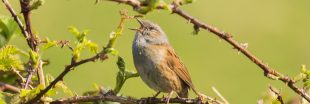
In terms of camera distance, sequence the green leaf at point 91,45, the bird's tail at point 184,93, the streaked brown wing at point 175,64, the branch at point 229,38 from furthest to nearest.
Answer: the streaked brown wing at point 175,64 → the bird's tail at point 184,93 → the green leaf at point 91,45 → the branch at point 229,38

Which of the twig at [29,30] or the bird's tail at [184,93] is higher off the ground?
the twig at [29,30]

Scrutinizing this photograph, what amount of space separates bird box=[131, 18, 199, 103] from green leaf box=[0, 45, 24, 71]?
44.2 inches

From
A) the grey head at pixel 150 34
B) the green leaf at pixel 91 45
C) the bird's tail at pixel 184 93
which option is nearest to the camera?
the green leaf at pixel 91 45

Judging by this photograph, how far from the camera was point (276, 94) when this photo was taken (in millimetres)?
1749

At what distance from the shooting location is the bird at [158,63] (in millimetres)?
3051

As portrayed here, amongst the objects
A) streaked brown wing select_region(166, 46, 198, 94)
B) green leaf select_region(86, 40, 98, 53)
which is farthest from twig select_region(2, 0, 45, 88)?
streaked brown wing select_region(166, 46, 198, 94)

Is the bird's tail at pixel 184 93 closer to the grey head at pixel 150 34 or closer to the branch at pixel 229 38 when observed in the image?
the grey head at pixel 150 34

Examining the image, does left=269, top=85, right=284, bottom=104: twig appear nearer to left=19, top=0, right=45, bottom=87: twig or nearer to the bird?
left=19, top=0, right=45, bottom=87: twig

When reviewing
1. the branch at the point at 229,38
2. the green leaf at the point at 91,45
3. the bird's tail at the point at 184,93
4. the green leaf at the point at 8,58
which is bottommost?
the bird's tail at the point at 184,93

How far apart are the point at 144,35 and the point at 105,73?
2.98 metres

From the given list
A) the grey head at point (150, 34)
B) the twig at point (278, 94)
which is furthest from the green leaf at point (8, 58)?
the grey head at point (150, 34)

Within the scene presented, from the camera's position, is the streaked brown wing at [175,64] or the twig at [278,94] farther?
the streaked brown wing at [175,64]

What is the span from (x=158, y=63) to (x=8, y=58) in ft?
4.73

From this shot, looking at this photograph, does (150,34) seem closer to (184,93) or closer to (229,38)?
(184,93)
